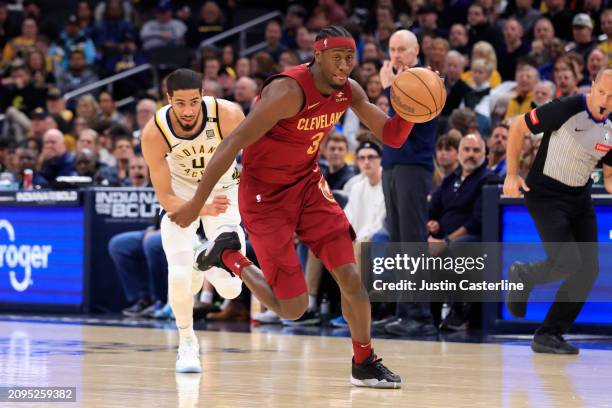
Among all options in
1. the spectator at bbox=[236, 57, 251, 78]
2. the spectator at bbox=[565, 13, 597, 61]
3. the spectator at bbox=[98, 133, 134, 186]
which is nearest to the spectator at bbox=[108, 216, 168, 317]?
the spectator at bbox=[98, 133, 134, 186]

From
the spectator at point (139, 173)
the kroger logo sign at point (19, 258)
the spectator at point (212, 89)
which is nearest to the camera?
the spectator at point (139, 173)

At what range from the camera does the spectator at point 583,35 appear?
A: 555 inches

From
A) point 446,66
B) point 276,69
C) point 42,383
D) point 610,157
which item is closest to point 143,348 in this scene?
point 42,383

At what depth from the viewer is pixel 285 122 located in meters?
6.52

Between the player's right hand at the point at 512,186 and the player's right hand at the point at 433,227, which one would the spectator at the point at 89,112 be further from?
the player's right hand at the point at 512,186

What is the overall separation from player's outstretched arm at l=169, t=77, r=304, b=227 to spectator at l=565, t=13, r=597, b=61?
8327mm

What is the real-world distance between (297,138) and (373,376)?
1.39m

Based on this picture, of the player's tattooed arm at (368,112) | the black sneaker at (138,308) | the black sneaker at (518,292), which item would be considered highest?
the player's tattooed arm at (368,112)

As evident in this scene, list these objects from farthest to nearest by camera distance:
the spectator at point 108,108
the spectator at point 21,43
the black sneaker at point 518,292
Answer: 1. the spectator at point 21,43
2. the spectator at point 108,108
3. the black sneaker at point 518,292

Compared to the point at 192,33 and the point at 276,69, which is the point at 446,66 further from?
the point at 192,33

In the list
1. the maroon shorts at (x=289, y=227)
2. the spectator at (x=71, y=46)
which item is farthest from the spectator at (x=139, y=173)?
the spectator at (x=71, y=46)

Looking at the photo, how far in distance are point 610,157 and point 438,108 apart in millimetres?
3022

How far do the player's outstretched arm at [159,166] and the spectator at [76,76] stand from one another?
1259 cm

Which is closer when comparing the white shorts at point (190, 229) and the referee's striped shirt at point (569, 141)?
the white shorts at point (190, 229)
